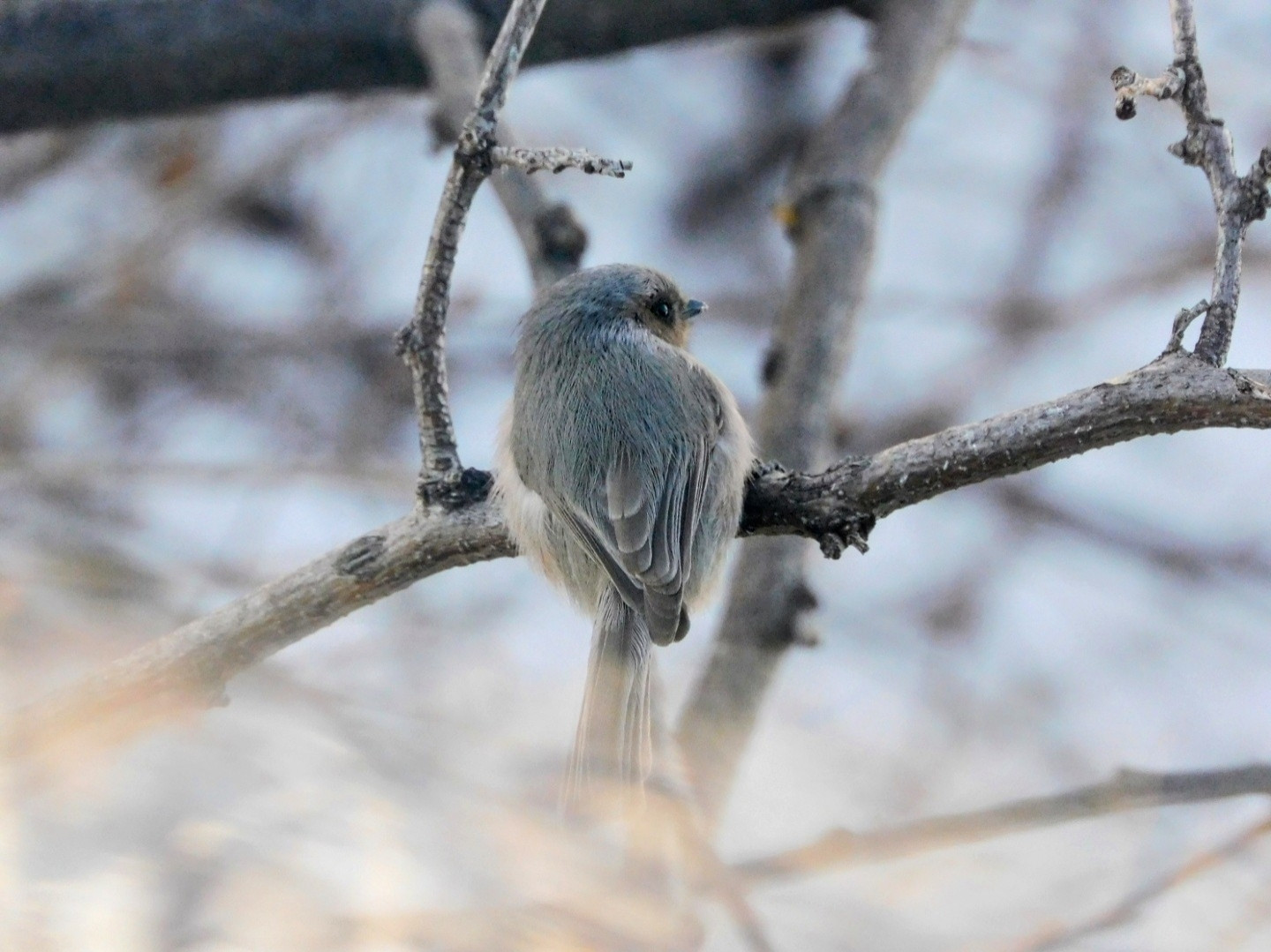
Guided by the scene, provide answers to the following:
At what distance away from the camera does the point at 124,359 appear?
546cm

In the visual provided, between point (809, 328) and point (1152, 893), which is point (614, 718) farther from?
point (809, 328)

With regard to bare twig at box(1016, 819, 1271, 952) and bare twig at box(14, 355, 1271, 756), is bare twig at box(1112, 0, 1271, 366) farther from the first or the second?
bare twig at box(1016, 819, 1271, 952)

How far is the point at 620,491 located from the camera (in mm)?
2482

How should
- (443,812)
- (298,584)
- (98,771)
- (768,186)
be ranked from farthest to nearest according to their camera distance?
(768,186) < (298,584) < (98,771) < (443,812)

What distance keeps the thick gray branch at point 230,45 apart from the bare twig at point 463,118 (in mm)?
93

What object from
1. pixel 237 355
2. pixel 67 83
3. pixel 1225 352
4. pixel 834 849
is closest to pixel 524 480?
pixel 834 849

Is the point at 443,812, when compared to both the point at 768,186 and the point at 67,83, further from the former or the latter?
the point at 768,186

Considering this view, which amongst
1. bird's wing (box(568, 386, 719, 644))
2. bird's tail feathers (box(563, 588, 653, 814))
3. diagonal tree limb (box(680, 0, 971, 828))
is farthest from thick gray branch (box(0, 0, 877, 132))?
bird's tail feathers (box(563, 588, 653, 814))

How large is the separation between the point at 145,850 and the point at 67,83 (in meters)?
3.43

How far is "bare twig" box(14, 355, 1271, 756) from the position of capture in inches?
70.2

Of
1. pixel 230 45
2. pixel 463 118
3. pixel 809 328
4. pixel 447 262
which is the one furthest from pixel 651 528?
pixel 230 45

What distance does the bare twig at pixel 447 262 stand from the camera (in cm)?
199

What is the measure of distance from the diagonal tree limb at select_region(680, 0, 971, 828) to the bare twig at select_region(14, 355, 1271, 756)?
2.92 feet

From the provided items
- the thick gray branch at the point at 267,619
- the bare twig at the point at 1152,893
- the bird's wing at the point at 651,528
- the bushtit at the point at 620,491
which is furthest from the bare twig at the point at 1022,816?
the thick gray branch at the point at 267,619
